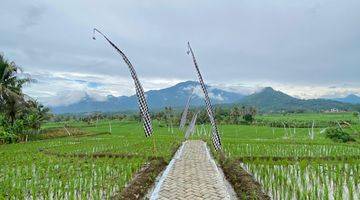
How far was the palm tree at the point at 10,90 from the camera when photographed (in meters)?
28.2

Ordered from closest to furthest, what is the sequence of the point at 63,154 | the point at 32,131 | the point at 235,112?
the point at 63,154, the point at 32,131, the point at 235,112

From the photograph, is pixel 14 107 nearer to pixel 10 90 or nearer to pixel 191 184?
pixel 10 90

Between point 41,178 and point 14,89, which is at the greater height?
point 14,89

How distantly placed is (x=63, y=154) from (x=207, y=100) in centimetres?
814

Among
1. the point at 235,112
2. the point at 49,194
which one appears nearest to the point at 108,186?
the point at 49,194

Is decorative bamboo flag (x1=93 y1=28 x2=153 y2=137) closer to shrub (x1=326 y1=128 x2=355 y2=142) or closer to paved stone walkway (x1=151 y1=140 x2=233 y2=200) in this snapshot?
paved stone walkway (x1=151 y1=140 x2=233 y2=200)

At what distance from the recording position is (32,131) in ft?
114

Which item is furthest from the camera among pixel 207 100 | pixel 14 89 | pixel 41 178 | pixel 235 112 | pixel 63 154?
pixel 235 112

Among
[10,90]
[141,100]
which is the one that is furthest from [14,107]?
[141,100]

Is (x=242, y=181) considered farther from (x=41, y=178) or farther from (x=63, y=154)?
(x=63, y=154)

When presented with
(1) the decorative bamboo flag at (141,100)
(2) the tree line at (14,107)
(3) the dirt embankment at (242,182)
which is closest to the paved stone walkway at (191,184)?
(3) the dirt embankment at (242,182)

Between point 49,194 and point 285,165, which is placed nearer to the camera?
point 49,194

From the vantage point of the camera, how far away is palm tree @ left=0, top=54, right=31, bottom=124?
92.5 feet

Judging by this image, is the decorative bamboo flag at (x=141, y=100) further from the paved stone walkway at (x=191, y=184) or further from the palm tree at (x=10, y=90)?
the palm tree at (x=10, y=90)
